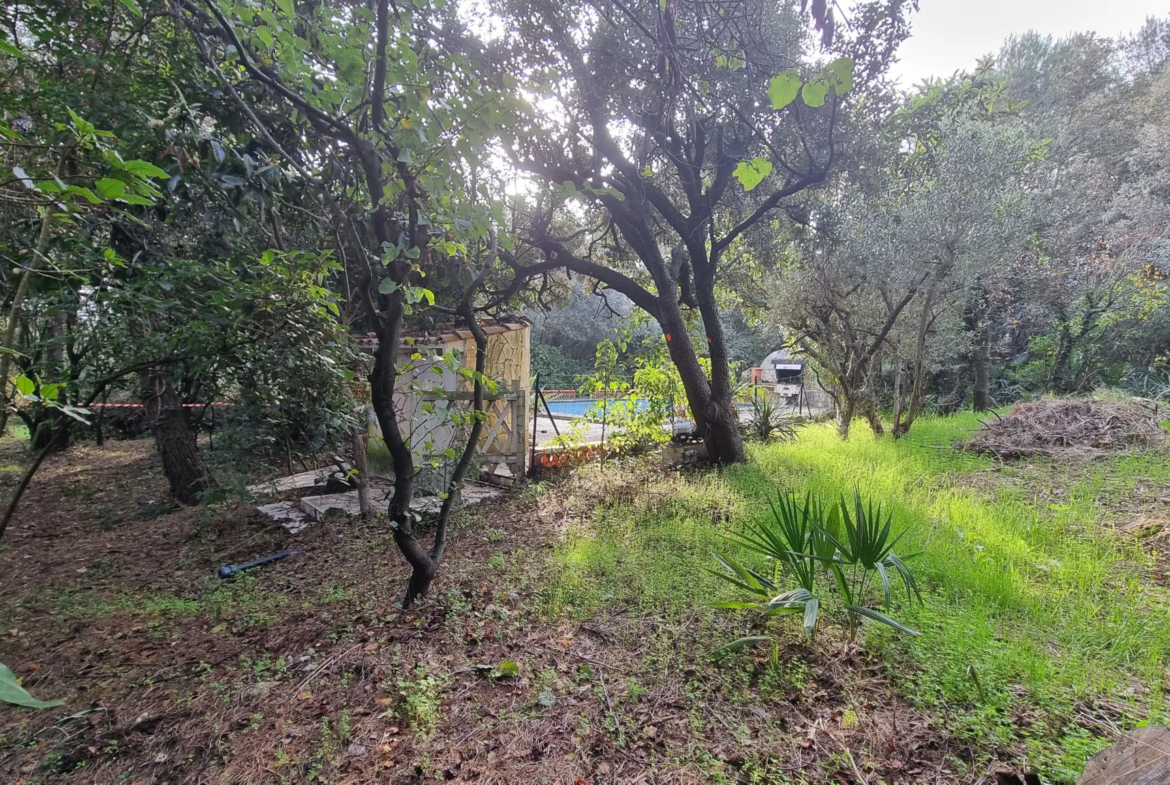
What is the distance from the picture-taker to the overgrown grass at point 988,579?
1751 mm

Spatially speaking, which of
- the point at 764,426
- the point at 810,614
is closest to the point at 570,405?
the point at 764,426

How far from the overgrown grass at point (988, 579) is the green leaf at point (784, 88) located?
214 centimetres

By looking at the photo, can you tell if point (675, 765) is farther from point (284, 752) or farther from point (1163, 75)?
point (1163, 75)

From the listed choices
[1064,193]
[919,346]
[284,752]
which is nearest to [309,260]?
[284,752]

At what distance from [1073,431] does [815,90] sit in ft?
22.5

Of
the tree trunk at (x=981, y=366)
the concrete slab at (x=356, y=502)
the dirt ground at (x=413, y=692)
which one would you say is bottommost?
the dirt ground at (x=413, y=692)

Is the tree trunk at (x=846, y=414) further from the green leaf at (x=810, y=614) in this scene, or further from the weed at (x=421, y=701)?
the weed at (x=421, y=701)

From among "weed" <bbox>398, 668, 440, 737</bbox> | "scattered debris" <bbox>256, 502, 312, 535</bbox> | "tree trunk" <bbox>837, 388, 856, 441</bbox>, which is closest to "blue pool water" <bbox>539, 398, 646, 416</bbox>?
"tree trunk" <bbox>837, 388, 856, 441</bbox>

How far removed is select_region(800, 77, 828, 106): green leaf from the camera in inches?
53.9

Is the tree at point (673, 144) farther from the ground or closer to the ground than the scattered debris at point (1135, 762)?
farther from the ground

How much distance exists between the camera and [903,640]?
219cm

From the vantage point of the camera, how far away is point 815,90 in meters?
1.37

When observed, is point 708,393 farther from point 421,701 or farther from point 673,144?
point 421,701

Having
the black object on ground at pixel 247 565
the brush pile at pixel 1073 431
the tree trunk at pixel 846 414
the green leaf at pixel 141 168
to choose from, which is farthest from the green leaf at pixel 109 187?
the tree trunk at pixel 846 414
